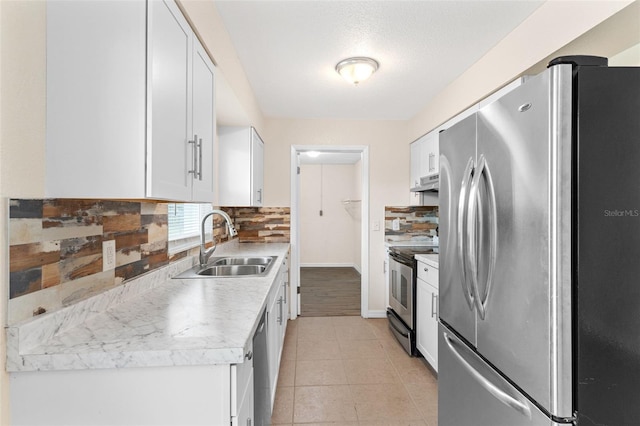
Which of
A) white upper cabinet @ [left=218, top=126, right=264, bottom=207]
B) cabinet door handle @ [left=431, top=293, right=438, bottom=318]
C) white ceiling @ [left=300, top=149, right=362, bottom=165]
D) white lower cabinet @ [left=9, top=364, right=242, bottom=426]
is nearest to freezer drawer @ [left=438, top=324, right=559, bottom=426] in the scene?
cabinet door handle @ [left=431, top=293, right=438, bottom=318]

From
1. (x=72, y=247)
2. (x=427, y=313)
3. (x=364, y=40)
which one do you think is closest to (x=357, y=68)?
(x=364, y=40)

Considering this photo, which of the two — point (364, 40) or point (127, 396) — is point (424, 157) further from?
point (127, 396)

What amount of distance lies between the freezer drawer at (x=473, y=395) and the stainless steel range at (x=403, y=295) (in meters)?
1.27

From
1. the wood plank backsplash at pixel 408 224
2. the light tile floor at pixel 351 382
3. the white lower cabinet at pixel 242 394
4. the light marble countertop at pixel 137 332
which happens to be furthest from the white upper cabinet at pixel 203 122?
the wood plank backsplash at pixel 408 224

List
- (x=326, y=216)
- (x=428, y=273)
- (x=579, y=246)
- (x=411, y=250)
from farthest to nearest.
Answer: (x=326, y=216) < (x=411, y=250) < (x=428, y=273) < (x=579, y=246)

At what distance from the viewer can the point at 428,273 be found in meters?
2.71

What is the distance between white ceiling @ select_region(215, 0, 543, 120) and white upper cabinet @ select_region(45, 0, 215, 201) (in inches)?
40.8

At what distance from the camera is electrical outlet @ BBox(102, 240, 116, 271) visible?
1292 millimetres

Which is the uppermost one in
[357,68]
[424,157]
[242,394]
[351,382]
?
[357,68]

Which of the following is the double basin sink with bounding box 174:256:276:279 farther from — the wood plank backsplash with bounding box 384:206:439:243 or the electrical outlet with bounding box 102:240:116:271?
the wood plank backsplash with bounding box 384:206:439:243

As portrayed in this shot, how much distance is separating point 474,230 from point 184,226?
1.93 m

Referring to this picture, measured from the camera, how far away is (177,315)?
123 cm

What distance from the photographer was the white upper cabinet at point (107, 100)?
0.90 meters

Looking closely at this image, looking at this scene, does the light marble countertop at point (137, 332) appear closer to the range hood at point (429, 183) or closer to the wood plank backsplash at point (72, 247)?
the wood plank backsplash at point (72, 247)
